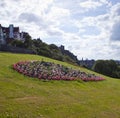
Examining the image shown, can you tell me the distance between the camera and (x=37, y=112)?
24.6m

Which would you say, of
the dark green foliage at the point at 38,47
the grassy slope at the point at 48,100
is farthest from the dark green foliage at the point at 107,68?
the grassy slope at the point at 48,100

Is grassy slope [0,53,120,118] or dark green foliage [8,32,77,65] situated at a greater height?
dark green foliage [8,32,77,65]

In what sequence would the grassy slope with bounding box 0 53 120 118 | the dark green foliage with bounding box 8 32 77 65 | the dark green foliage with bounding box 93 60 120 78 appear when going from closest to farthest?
the grassy slope with bounding box 0 53 120 118 < the dark green foliage with bounding box 8 32 77 65 < the dark green foliage with bounding box 93 60 120 78

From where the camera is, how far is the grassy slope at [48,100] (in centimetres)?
2481

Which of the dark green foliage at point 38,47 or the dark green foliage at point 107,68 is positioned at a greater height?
the dark green foliage at point 38,47

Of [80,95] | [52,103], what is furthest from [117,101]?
[52,103]

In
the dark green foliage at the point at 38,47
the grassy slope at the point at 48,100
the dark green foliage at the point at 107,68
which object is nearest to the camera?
the grassy slope at the point at 48,100

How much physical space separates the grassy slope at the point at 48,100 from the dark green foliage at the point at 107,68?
66.1m

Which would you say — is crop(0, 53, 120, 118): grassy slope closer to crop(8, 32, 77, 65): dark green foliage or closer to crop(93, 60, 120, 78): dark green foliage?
crop(8, 32, 77, 65): dark green foliage

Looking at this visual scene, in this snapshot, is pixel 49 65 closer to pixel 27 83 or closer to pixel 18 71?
pixel 18 71

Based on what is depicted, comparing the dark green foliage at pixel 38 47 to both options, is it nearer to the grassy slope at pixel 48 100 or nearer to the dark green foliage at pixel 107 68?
the dark green foliage at pixel 107 68

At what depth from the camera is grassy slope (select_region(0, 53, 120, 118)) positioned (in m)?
24.8

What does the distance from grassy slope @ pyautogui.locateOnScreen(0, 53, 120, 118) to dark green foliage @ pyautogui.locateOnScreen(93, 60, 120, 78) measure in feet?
217

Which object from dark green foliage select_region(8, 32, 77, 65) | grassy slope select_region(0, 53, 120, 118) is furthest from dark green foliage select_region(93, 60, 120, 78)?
grassy slope select_region(0, 53, 120, 118)
